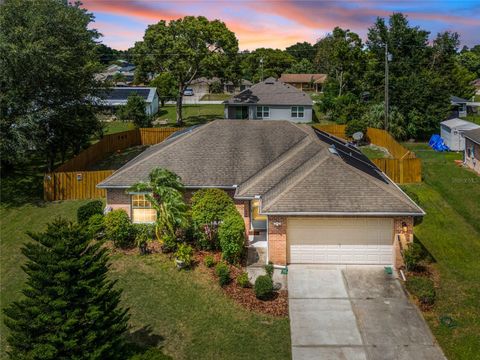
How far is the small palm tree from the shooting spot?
1970 centimetres

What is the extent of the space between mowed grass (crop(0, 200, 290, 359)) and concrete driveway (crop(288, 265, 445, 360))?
0.85 metres

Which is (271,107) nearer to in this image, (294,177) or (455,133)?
(455,133)

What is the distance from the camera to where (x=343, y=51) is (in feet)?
181

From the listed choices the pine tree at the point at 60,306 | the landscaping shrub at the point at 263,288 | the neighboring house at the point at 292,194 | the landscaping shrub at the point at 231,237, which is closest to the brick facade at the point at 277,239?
the neighboring house at the point at 292,194

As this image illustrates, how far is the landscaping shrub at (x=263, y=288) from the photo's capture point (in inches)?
628

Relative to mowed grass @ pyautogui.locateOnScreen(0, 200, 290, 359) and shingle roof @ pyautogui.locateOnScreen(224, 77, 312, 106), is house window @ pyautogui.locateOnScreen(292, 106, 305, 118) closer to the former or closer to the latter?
shingle roof @ pyautogui.locateOnScreen(224, 77, 312, 106)

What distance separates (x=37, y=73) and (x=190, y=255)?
1465 cm

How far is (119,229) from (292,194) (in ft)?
24.3

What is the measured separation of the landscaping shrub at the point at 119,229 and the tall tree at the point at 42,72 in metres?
Answer: 8.96

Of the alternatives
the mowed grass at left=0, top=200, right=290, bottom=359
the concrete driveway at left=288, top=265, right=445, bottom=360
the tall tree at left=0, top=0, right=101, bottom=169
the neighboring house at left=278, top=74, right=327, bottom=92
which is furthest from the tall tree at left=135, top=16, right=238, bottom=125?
the neighboring house at left=278, top=74, right=327, bottom=92

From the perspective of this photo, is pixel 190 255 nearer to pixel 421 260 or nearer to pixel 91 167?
pixel 421 260

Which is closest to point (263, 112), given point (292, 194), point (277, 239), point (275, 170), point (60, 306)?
point (275, 170)

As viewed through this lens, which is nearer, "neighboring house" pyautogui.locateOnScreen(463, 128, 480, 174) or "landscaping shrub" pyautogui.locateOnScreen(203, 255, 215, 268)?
"landscaping shrub" pyautogui.locateOnScreen(203, 255, 215, 268)

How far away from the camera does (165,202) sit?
1975 cm
